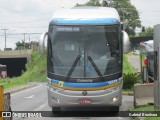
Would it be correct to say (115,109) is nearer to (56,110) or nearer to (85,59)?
(56,110)

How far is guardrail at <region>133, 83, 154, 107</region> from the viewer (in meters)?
20.5

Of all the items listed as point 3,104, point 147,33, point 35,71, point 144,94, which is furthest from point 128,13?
point 3,104

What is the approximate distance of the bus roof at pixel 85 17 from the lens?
1710cm

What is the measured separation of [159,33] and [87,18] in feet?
8.53

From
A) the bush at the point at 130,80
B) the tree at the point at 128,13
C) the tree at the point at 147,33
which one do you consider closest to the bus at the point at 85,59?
the bush at the point at 130,80

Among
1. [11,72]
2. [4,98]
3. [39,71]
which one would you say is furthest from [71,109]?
[11,72]

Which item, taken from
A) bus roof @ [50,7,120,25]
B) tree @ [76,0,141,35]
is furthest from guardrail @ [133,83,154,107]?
tree @ [76,0,141,35]

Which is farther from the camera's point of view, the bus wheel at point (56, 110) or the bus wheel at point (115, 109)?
the bus wheel at point (56, 110)

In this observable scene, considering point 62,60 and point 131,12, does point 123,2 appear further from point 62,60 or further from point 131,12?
point 62,60

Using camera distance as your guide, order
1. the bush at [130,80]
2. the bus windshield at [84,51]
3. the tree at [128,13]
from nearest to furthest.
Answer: the bus windshield at [84,51] → the bush at [130,80] → the tree at [128,13]

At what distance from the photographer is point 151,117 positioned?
49.0ft

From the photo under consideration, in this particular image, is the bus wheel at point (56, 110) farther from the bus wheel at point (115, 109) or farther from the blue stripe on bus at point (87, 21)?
the blue stripe on bus at point (87, 21)

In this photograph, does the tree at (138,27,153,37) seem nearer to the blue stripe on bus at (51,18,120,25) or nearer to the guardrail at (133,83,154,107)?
the guardrail at (133,83,154,107)

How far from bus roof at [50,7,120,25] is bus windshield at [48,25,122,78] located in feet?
0.63
